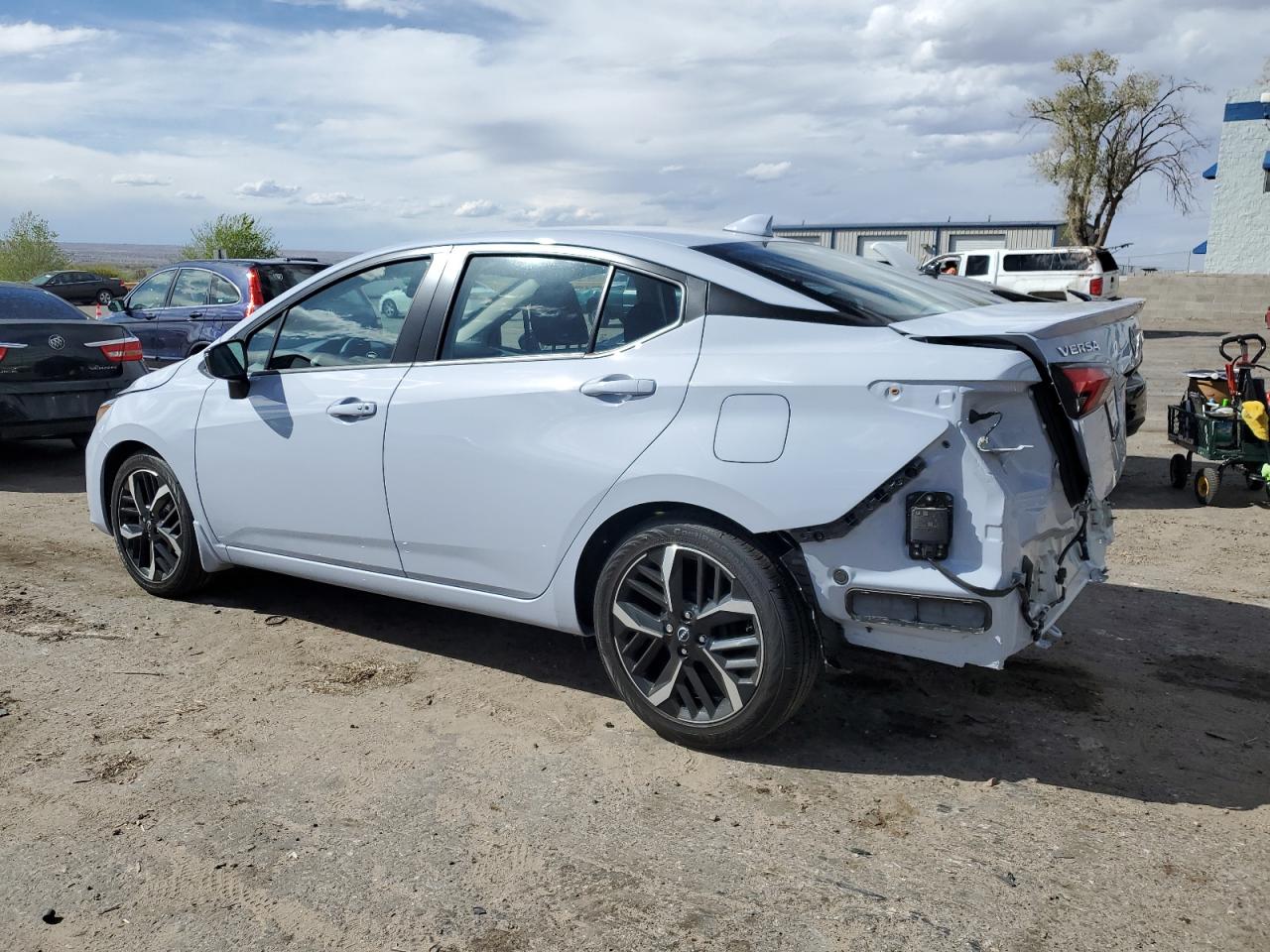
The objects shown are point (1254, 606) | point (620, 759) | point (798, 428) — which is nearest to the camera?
point (798, 428)

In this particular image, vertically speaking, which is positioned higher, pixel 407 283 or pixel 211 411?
pixel 407 283

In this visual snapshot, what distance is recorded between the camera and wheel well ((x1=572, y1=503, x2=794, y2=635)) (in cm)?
336

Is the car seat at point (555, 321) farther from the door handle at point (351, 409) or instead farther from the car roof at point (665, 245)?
the door handle at point (351, 409)

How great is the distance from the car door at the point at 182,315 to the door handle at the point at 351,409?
7.74 m

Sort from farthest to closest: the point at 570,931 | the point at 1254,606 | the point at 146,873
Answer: the point at 1254,606 < the point at 146,873 < the point at 570,931

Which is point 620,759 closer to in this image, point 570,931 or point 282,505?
point 570,931

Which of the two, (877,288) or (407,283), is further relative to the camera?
(407,283)

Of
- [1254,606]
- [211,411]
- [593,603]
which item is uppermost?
[211,411]

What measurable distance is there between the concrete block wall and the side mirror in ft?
89.9

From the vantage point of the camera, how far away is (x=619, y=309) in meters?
3.74

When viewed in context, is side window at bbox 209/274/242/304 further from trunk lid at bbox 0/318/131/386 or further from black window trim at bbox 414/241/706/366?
black window trim at bbox 414/241/706/366

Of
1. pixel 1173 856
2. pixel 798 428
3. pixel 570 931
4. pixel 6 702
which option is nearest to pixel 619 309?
pixel 798 428

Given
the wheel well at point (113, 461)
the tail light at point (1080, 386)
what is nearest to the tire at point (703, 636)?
the tail light at point (1080, 386)

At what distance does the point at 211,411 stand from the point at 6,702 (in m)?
1.45
